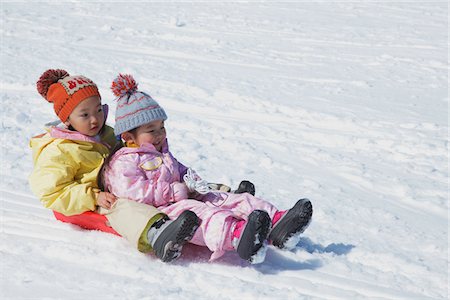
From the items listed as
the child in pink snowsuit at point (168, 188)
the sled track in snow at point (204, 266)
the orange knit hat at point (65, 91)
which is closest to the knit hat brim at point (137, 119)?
the child in pink snowsuit at point (168, 188)

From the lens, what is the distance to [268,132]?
207 inches

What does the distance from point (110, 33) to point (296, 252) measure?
6.49 m

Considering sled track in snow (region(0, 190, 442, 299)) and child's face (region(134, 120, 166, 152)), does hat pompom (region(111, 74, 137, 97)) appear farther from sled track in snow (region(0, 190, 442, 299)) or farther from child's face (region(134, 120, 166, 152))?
sled track in snow (region(0, 190, 442, 299))

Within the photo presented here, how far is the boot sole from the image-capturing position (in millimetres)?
A: 2553

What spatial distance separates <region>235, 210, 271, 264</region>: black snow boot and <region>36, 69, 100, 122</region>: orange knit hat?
1089 millimetres

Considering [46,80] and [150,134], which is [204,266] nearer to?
[150,134]

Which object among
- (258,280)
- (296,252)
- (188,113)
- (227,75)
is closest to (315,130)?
(188,113)

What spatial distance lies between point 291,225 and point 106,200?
2.88ft

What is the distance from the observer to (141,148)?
9.66 feet

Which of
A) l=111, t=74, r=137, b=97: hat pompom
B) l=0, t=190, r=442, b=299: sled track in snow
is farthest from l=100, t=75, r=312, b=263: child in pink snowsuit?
l=0, t=190, r=442, b=299: sled track in snow

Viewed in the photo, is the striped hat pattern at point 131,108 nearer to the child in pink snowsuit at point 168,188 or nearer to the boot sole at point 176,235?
the child in pink snowsuit at point 168,188

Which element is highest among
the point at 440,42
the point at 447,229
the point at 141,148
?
the point at 440,42

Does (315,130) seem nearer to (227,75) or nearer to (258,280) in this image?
(227,75)

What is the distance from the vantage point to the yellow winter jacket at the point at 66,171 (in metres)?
2.90
